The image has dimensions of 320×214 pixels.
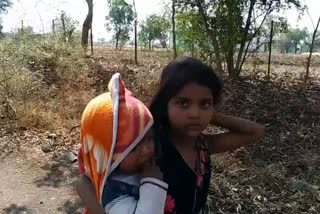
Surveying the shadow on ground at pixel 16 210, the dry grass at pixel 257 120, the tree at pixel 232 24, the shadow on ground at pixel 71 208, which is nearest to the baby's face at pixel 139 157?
the dry grass at pixel 257 120

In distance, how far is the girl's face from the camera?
109cm

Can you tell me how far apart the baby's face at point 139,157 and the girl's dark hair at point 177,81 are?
6.9 inches

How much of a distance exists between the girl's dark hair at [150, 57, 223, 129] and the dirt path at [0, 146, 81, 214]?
2.17 metres

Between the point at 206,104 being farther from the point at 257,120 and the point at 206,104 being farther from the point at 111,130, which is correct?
the point at 257,120

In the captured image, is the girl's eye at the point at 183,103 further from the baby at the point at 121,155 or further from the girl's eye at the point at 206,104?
the baby at the point at 121,155

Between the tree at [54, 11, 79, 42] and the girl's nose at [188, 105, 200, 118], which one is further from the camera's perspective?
the tree at [54, 11, 79, 42]

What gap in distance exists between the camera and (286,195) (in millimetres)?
3051

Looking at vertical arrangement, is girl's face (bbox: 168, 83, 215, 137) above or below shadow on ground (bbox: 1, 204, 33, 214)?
above

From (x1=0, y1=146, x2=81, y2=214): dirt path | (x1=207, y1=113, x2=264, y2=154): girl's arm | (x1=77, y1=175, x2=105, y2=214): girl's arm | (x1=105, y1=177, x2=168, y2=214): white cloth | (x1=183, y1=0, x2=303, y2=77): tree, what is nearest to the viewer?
(x1=105, y1=177, x2=168, y2=214): white cloth

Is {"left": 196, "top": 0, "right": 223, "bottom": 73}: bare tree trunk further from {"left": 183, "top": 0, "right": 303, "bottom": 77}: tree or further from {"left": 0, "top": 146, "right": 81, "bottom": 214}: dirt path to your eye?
{"left": 0, "top": 146, "right": 81, "bottom": 214}: dirt path

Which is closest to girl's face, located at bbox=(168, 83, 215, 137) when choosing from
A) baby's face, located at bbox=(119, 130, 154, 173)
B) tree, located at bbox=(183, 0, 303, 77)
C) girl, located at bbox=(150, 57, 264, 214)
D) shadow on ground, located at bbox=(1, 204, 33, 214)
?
girl, located at bbox=(150, 57, 264, 214)

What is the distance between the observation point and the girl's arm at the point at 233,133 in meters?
1.36

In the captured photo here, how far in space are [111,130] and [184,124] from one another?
286mm

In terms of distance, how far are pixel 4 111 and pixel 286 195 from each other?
3994mm
